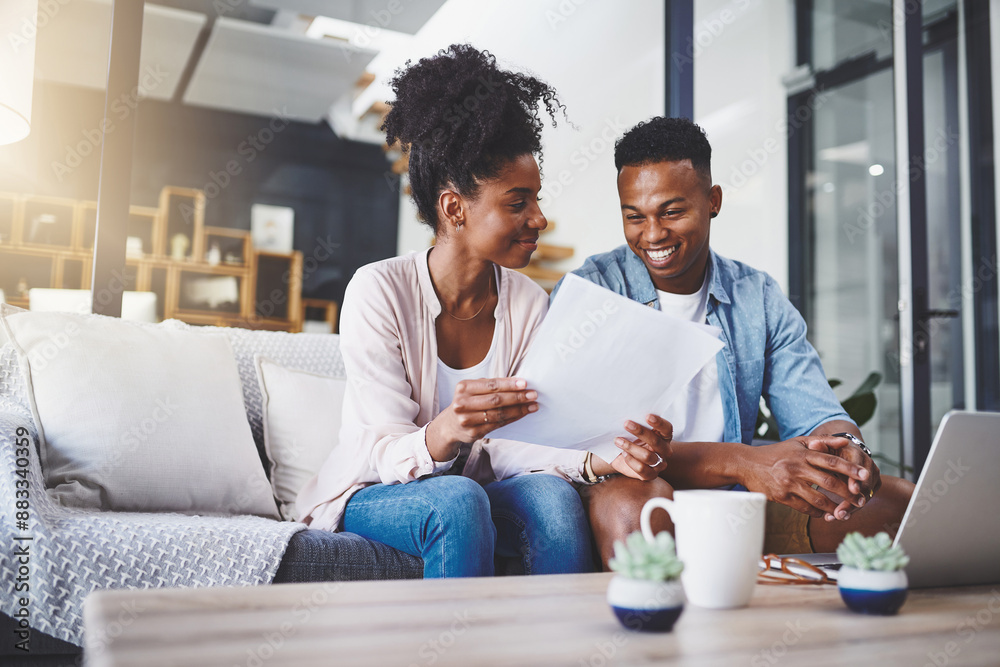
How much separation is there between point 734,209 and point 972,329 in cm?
109

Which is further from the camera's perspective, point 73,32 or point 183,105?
point 183,105

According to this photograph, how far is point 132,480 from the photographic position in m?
1.37

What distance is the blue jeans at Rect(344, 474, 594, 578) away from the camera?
1.09 m

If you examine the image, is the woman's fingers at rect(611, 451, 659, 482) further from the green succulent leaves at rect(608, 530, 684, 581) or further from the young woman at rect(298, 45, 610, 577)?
the green succulent leaves at rect(608, 530, 684, 581)

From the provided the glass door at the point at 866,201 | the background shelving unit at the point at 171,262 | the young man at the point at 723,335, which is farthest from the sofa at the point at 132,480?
the background shelving unit at the point at 171,262

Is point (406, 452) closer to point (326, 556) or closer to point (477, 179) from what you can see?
→ point (326, 556)

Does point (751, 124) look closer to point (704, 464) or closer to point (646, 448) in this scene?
point (704, 464)

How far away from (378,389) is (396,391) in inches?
1.4

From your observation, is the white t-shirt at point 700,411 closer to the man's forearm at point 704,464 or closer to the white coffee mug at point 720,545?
the man's forearm at point 704,464

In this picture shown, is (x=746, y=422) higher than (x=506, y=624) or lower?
higher

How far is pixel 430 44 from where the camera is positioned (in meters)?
3.75

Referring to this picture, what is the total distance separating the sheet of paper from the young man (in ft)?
0.81

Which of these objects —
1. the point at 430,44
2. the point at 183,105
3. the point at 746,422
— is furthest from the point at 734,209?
the point at 183,105

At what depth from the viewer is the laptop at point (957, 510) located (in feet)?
2.50
